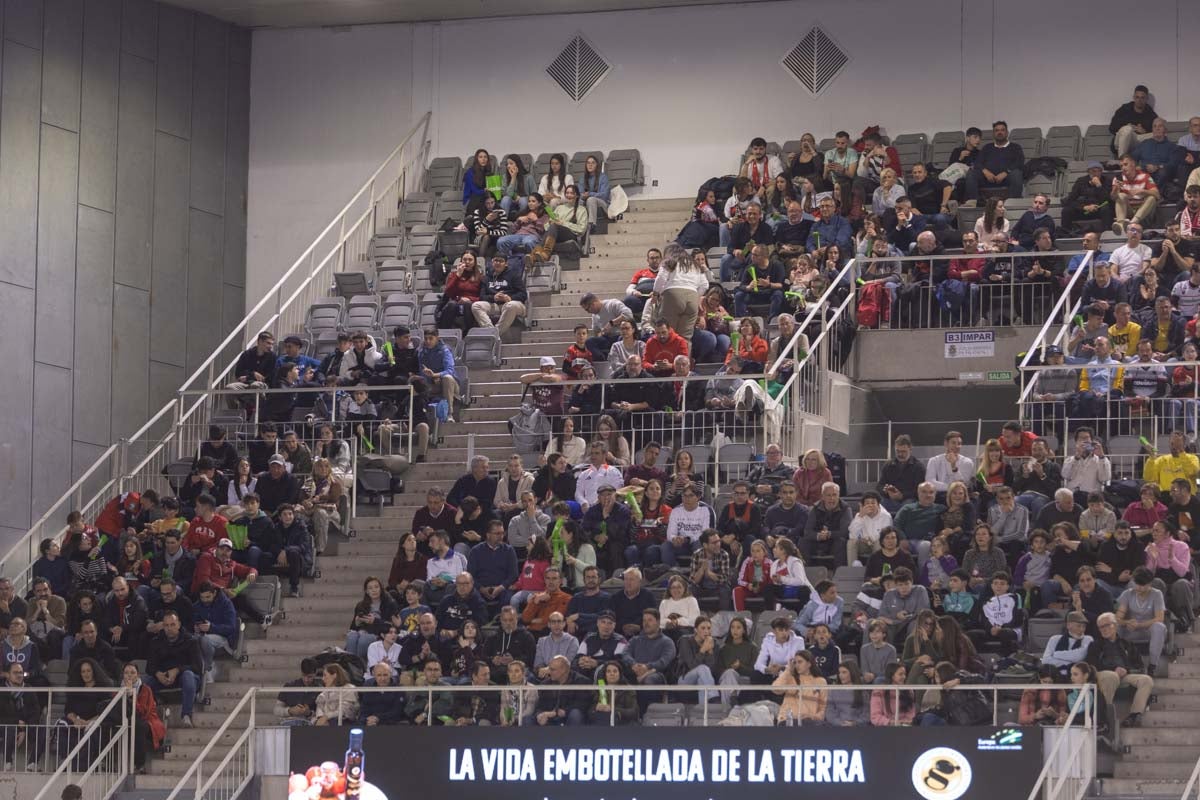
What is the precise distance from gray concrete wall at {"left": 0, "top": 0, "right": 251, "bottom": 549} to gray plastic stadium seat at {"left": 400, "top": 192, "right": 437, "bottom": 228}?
7.14 ft

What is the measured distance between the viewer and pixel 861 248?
76.8 ft

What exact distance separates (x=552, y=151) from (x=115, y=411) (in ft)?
21.4

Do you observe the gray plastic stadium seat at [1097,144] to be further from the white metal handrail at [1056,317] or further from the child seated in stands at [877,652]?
the child seated in stands at [877,652]

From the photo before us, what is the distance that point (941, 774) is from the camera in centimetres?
→ 1547

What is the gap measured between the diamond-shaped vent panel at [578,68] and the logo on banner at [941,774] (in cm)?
1410

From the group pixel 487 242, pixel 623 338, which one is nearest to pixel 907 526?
pixel 623 338

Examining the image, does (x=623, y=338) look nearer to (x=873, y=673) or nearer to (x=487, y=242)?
(x=487, y=242)

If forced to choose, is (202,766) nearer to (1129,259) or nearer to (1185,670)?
(1185,670)

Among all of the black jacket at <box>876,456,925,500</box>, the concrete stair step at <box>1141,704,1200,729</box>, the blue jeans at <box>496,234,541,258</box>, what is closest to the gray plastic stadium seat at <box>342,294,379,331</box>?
the blue jeans at <box>496,234,541,258</box>

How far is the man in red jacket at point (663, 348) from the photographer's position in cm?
2142

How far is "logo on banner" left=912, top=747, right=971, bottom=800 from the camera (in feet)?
50.6

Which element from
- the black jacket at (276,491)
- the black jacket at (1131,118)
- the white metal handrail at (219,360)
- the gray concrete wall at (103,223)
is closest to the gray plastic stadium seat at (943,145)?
the black jacket at (1131,118)

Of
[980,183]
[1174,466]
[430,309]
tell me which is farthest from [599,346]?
[1174,466]

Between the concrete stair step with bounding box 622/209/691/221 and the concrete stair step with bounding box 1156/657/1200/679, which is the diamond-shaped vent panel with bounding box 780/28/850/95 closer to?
the concrete stair step with bounding box 622/209/691/221
